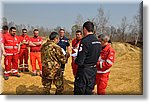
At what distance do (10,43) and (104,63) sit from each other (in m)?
1.00

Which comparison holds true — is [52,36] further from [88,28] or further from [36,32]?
[88,28]

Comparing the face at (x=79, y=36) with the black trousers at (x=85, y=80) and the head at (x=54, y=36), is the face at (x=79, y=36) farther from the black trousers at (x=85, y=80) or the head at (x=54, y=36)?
the black trousers at (x=85, y=80)

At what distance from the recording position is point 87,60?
258 cm

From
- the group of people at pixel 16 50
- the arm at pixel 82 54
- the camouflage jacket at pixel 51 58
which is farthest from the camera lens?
the group of people at pixel 16 50

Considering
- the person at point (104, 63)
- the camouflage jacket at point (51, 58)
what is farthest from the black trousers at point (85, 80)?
the camouflage jacket at point (51, 58)

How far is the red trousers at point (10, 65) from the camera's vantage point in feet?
9.49

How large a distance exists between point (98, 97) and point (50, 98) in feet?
1.57

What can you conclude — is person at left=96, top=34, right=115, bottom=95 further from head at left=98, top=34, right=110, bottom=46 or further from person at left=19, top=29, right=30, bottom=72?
person at left=19, top=29, right=30, bottom=72

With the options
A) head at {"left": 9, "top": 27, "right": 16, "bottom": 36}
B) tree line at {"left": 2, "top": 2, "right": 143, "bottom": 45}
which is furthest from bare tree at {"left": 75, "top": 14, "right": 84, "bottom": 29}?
head at {"left": 9, "top": 27, "right": 16, "bottom": 36}

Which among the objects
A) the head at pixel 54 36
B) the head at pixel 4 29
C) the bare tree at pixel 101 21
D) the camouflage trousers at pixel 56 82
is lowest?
the camouflage trousers at pixel 56 82

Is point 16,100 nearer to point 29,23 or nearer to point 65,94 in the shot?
point 65,94

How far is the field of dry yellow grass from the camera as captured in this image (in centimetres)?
279

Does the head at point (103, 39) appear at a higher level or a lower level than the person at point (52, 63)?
higher
